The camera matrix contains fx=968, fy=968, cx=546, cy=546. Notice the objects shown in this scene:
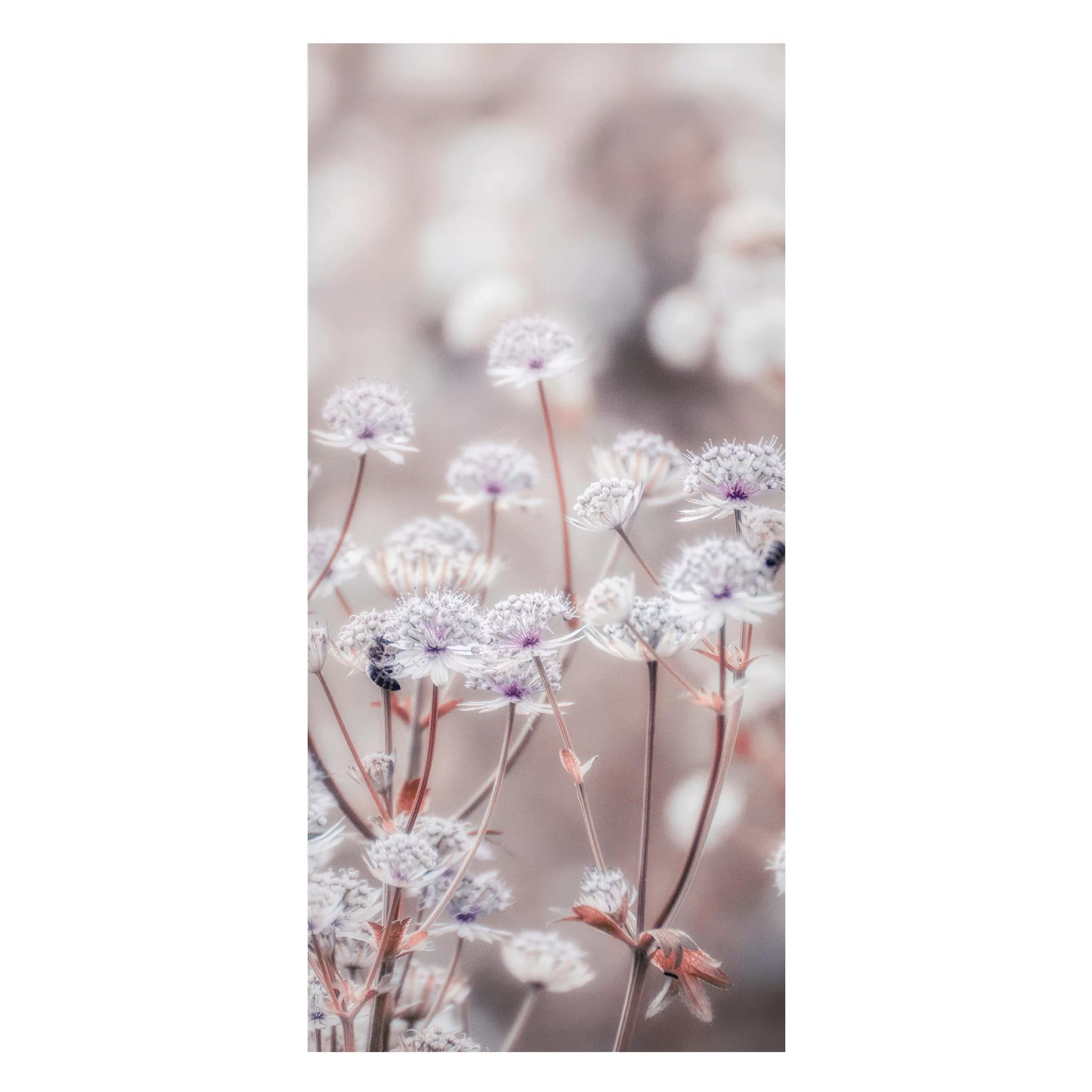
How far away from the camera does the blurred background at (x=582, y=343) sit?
1.41 m

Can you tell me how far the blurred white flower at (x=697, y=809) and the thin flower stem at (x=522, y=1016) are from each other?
11.8 inches

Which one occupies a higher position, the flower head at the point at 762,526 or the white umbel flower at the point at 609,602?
the flower head at the point at 762,526

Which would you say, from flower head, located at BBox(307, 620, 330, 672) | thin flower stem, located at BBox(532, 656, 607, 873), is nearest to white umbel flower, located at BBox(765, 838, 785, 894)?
thin flower stem, located at BBox(532, 656, 607, 873)

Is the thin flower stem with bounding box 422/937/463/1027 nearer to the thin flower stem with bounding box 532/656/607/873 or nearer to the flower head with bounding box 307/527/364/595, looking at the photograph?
the thin flower stem with bounding box 532/656/607/873

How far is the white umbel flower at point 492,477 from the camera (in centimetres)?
141

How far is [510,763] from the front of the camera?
1.41m

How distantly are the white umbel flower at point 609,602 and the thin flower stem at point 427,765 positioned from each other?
0.80 feet

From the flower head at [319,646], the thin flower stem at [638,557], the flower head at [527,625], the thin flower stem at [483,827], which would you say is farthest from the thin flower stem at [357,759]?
the thin flower stem at [638,557]

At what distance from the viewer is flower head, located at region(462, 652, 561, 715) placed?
4.59ft

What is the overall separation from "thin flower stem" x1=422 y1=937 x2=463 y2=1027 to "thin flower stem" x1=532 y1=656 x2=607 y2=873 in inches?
9.2

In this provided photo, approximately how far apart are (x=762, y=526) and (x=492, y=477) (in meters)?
0.40

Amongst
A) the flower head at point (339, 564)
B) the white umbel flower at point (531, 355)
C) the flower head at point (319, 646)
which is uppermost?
the white umbel flower at point (531, 355)

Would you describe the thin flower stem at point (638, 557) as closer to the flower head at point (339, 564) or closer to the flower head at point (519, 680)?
the flower head at point (519, 680)

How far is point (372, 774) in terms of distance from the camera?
1409mm
